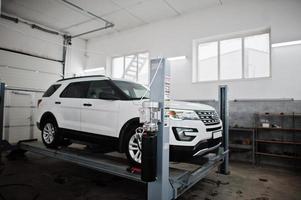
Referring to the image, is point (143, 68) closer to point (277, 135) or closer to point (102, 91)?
point (102, 91)

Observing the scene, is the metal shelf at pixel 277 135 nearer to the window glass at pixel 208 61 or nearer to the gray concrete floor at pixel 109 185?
the gray concrete floor at pixel 109 185

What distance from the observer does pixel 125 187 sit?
338 cm

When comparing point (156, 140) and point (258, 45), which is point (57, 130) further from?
point (258, 45)

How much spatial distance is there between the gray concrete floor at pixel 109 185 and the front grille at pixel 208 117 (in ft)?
3.71

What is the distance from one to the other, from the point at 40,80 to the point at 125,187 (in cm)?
603

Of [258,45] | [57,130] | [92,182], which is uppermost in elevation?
[258,45]

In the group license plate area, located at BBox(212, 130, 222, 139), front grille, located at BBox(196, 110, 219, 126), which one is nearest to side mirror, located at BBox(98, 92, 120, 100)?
front grille, located at BBox(196, 110, 219, 126)

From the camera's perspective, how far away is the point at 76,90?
4.03 metres

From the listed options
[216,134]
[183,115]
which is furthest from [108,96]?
[216,134]

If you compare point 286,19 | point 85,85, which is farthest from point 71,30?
point 286,19

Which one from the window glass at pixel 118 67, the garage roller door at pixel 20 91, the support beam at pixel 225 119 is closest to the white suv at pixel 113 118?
the support beam at pixel 225 119

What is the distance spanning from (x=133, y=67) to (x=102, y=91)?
4380 mm

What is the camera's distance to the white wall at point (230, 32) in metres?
4.80

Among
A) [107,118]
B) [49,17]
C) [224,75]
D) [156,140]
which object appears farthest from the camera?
[49,17]
